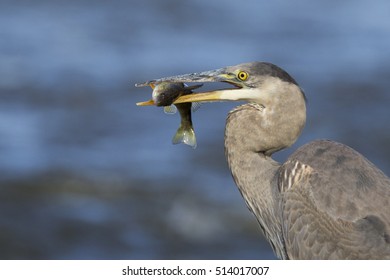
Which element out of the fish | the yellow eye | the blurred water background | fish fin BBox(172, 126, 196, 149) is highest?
the yellow eye

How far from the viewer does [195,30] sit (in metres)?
14.2

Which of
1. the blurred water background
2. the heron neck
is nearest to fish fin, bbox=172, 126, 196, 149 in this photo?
the heron neck

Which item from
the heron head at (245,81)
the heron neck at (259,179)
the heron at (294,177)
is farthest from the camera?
the heron neck at (259,179)

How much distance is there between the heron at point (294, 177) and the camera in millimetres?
5184

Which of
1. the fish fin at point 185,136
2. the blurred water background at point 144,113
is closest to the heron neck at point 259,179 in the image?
the fish fin at point 185,136

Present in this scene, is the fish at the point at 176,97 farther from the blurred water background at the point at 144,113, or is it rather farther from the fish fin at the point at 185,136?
the blurred water background at the point at 144,113

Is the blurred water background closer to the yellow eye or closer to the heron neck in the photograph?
the heron neck

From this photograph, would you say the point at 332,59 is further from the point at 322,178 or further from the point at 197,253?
the point at 322,178

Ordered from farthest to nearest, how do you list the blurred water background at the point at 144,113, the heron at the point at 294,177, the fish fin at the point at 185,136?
the blurred water background at the point at 144,113 → the fish fin at the point at 185,136 → the heron at the point at 294,177

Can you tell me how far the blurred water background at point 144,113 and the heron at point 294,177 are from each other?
142 inches

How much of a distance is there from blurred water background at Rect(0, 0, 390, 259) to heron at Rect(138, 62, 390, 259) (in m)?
3.61

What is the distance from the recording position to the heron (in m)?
5.18

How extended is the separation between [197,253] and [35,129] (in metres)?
2.71

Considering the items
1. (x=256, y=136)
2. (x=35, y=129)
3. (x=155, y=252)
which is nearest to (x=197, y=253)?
(x=155, y=252)
